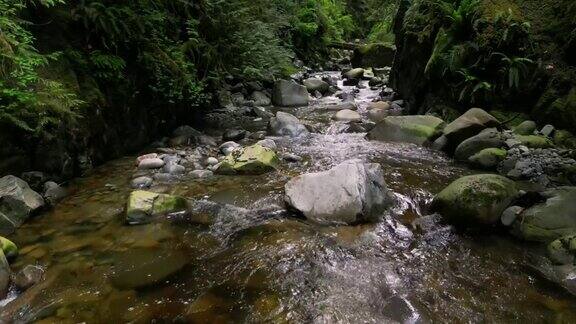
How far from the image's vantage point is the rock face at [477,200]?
4043 millimetres

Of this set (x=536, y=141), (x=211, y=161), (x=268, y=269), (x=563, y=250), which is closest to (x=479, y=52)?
(x=536, y=141)

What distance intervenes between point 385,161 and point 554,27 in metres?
3.96

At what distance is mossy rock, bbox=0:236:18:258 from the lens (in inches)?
133

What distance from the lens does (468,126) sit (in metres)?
6.58

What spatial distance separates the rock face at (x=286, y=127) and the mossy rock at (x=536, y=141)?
3.85 m

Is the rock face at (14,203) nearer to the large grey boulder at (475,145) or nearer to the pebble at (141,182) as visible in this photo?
the pebble at (141,182)

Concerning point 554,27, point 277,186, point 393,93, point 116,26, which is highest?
point 116,26

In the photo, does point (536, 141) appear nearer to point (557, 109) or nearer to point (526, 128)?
point (526, 128)

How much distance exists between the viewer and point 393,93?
12.1m

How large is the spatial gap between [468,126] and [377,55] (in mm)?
12866

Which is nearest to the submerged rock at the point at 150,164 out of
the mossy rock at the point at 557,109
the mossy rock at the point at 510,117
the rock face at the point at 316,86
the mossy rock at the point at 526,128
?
the mossy rock at the point at 526,128

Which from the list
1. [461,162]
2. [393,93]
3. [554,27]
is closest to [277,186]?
[461,162]

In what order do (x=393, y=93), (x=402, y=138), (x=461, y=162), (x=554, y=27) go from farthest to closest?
(x=393, y=93) → (x=402, y=138) → (x=554, y=27) → (x=461, y=162)

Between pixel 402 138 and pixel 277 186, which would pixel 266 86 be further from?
pixel 277 186
